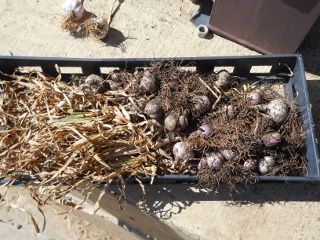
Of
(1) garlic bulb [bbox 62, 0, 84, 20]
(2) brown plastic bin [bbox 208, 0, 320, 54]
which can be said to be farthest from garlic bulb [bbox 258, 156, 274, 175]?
(1) garlic bulb [bbox 62, 0, 84, 20]

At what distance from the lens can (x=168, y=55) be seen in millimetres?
2312

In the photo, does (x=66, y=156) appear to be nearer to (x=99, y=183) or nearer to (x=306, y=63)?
(x=99, y=183)

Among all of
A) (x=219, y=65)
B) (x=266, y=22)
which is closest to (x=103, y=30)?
(x=219, y=65)

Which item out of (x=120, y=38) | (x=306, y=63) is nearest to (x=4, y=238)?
(x=120, y=38)

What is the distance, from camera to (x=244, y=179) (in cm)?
181

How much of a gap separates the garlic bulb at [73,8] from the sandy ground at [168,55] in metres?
0.09

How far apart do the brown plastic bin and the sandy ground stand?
8cm

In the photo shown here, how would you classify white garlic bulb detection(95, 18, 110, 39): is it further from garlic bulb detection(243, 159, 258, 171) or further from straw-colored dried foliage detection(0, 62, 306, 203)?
garlic bulb detection(243, 159, 258, 171)

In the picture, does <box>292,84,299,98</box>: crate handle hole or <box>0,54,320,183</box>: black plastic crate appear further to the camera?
<box>292,84,299,98</box>: crate handle hole

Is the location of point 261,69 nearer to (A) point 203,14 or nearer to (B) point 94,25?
(A) point 203,14

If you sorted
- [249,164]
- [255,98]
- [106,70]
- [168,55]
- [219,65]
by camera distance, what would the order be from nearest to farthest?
[249,164]
[255,98]
[219,65]
[106,70]
[168,55]

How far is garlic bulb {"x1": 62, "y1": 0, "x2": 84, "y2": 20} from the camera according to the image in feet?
7.59

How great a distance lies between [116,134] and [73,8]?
877mm

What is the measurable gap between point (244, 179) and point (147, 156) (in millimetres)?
439
